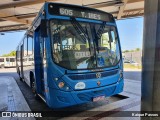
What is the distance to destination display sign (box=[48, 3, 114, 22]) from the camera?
14.7 ft

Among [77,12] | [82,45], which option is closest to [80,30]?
[82,45]

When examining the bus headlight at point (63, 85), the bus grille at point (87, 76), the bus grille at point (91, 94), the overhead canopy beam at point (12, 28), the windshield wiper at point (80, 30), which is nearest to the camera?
the bus headlight at point (63, 85)

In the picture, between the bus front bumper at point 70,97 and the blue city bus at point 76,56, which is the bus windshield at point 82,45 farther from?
the bus front bumper at point 70,97

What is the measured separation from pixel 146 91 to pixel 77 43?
2093 millimetres

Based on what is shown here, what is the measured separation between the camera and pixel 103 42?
4.99 meters

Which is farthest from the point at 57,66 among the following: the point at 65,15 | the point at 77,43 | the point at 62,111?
the point at 62,111

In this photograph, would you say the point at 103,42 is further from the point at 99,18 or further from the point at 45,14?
the point at 45,14

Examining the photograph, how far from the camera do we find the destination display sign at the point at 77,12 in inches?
176

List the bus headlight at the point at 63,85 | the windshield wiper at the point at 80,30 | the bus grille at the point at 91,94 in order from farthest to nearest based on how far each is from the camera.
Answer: the windshield wiper at the point at 80,30 < the bus grille at the point at 91,94 < the bus headlight at the point at 63,85

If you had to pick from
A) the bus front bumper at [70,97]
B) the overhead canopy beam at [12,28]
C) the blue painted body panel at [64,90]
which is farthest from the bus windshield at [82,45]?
the overhead canopy beam at [12,28]

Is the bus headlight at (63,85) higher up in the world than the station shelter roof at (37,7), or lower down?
lower down

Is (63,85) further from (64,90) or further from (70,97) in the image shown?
(70,97)

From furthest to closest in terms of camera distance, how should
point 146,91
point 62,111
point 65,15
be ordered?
point 62,111 < point 65,15 < point 146,91

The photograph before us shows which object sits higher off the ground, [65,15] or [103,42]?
[65,15]
